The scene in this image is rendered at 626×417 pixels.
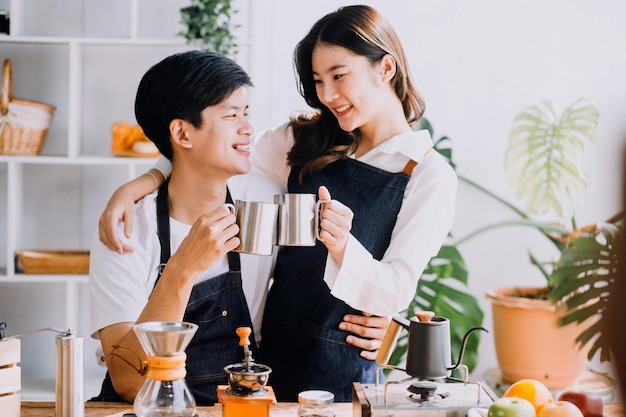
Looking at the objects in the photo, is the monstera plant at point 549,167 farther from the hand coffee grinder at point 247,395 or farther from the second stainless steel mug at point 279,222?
Answer: the hand coffee grinder at point 247,395

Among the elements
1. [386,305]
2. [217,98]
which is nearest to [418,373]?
[386,305]

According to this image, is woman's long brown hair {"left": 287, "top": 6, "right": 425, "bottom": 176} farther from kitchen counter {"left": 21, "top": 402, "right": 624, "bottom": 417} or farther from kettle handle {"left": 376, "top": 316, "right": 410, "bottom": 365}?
kitchen counter {"left": 21, "top": 402, "right": 624, "bottom": 417}

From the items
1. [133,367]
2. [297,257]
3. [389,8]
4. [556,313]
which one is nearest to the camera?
[133,367]

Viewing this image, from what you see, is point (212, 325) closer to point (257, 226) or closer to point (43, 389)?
point (257, 226)

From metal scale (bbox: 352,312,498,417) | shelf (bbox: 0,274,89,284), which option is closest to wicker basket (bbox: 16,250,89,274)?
shelf (bbox: 0,274,89,284)

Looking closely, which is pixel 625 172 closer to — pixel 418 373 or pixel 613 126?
pixel 418 373

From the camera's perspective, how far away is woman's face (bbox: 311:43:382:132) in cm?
199

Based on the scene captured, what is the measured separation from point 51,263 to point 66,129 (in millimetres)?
701

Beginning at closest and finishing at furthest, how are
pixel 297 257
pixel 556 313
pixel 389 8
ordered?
pixel 297 257, pixel 556 313, pixel 389 8

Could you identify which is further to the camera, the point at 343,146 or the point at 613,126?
the point at 613,126

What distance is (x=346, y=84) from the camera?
6.53 feet

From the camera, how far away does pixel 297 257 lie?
6.67ft

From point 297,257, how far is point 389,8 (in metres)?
2.11

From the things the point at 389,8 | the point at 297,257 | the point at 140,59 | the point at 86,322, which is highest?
the point at 389,8
